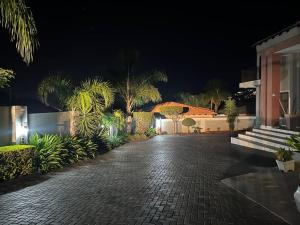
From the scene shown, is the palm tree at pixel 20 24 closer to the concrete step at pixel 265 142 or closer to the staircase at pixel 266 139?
the concrete step at pixel 265 142

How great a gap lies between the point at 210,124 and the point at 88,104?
52.2 feet

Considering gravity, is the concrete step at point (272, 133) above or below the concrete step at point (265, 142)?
above

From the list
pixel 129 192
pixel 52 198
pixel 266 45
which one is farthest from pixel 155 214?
pixel 266 45

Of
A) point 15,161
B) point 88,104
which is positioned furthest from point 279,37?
point 15,161

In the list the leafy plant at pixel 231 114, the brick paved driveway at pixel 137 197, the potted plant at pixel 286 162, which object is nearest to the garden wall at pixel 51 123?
the brick paved driveway at pixel 137 197

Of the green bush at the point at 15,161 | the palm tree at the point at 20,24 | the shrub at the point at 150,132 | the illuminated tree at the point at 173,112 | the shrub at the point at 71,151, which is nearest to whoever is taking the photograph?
the palm tree at the point at 20,24

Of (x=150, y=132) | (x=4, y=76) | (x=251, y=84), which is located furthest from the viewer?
(x=150, y=132)

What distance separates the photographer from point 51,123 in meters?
15.1

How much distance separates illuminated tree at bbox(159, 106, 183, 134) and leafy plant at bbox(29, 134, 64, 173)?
1653 centimetres

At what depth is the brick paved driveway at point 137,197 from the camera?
265 inches

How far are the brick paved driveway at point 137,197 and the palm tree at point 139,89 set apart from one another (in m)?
13.3

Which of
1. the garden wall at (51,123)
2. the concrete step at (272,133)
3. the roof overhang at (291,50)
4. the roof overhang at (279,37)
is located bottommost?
the concrete step at (272,133)

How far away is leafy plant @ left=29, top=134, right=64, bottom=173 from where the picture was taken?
38.0 ft

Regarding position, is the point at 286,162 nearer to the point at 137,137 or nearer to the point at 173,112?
the point at 137,137
